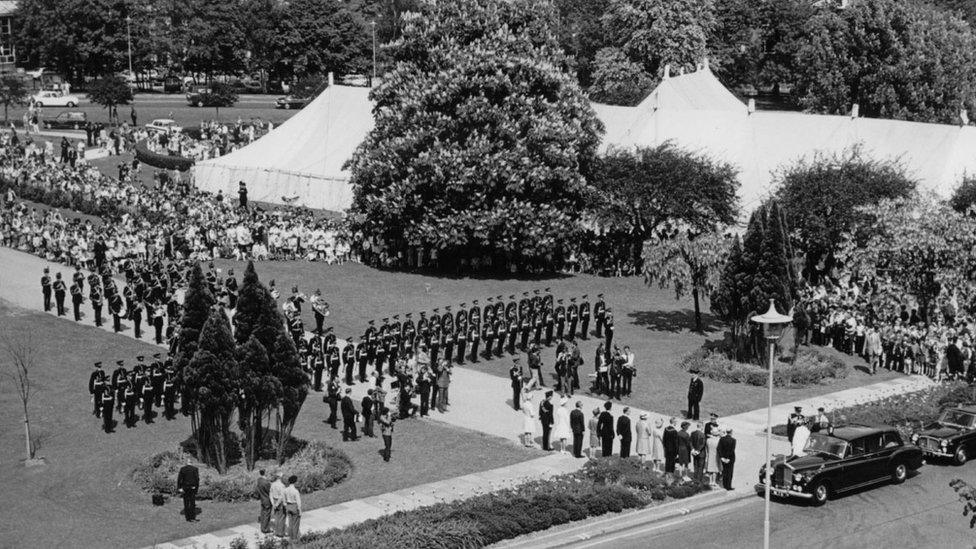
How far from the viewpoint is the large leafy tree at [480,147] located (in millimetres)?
53281

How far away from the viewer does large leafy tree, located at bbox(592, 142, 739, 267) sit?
175 ft

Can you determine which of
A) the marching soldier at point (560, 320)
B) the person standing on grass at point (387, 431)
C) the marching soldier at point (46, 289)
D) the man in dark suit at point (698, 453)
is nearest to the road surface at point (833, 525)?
the man in dark suit at point (698, 453)

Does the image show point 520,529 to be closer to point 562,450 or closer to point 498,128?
point 562,450

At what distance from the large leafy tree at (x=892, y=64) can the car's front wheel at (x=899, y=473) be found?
52584 mm

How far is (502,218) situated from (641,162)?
5898mm

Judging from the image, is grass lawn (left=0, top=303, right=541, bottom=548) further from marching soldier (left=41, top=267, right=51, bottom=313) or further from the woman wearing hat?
marching soldier (left=41, top=267, right=51, bottom=313)

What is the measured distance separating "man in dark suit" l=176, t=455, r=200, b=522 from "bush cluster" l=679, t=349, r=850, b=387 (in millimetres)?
18194

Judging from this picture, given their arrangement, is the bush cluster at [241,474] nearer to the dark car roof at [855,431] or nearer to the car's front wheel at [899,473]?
the dark car roof at [855,431]

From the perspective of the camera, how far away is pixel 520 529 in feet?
91.5

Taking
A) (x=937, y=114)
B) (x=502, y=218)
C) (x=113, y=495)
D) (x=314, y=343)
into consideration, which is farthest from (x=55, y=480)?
(x=937, y=114)

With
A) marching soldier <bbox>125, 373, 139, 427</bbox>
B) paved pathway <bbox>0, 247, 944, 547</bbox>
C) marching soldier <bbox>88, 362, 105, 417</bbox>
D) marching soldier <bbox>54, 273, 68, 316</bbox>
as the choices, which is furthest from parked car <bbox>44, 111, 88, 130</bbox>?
marching soldier <bbox>125, 373, 139, 427</bbox>

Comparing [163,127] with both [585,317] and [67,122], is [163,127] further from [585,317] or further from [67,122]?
[585,317]

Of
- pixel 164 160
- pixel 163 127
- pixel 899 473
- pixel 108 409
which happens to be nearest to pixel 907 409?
pixel 899 473

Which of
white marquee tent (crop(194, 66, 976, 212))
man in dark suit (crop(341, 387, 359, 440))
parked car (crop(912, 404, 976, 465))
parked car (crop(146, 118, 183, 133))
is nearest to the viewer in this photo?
parked car (crop(912, 404, 976, 465))
